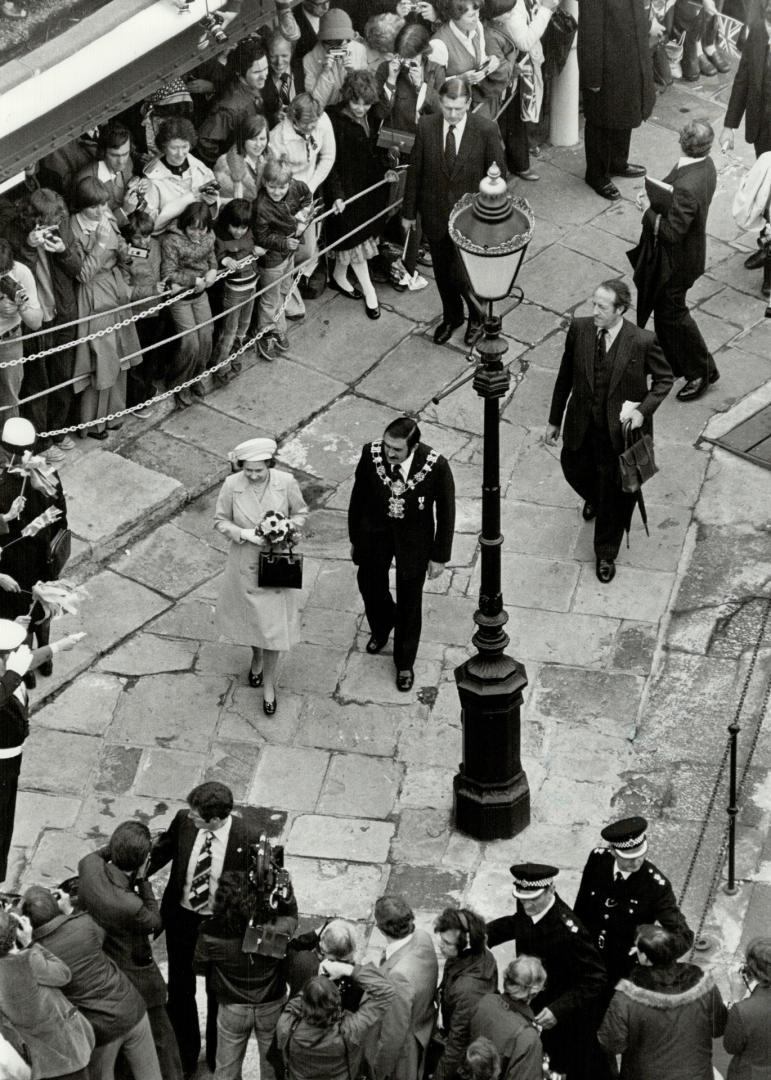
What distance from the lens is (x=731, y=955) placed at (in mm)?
9805

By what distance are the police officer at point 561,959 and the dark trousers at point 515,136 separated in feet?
26.4

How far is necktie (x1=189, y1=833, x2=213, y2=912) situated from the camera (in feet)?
28.8

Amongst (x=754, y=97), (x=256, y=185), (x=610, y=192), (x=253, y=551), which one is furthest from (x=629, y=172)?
(x=253, y=551)

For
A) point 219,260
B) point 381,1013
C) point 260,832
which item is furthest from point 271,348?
point 381,1013

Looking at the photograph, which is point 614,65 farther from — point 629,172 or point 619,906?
point 619,906

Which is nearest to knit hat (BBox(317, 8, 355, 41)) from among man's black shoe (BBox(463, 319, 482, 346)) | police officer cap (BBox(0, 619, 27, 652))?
man's black shoe (BBox(463, 319, 482, 346))

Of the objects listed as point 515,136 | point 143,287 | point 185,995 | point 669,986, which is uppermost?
point 669,986

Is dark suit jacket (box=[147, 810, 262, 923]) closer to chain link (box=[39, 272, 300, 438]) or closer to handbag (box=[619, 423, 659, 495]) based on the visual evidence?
handbag (box=[619, 423, 659, 495])

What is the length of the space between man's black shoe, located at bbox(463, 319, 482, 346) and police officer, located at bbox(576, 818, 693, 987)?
19.5 feet

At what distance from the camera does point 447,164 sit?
44.3ft

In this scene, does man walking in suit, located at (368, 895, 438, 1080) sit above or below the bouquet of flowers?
above

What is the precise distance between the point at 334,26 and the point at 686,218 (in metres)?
3.02

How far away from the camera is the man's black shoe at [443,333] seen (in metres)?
14.1

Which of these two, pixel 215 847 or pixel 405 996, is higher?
pixel 405 996
